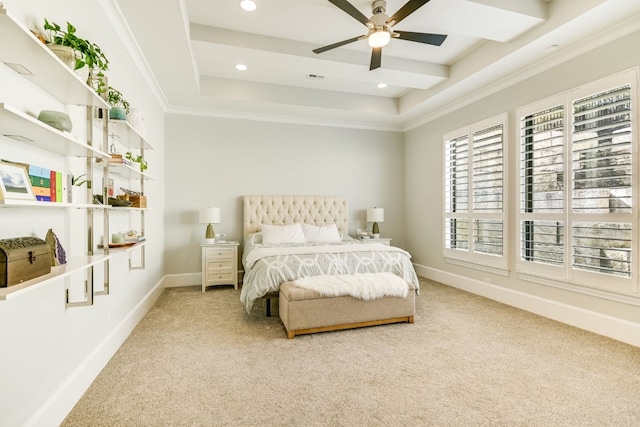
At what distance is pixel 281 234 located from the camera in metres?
4.71

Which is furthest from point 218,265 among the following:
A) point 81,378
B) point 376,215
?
point 376,215

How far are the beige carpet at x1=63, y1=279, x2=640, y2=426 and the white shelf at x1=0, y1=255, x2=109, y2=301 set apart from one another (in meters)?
0.92

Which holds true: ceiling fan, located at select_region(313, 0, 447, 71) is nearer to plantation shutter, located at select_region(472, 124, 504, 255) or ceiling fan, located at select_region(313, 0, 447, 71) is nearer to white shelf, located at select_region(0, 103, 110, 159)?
plantation shutter, located at select_region(472, 124, 504, 255)

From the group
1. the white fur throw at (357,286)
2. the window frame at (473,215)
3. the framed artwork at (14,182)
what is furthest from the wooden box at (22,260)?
the window frame at (473,215)

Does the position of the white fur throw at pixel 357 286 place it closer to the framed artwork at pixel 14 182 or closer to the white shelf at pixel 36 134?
the white shelf at pixel 36 134

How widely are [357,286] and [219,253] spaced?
252cm

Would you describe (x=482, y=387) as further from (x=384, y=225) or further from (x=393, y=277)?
(x=384, y=225)

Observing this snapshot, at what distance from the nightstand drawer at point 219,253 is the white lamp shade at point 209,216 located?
0.43m

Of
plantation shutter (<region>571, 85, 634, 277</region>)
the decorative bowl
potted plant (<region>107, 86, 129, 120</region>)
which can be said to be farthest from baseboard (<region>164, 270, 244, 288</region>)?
plantation shutter (<region>571, 85, 634, 277</region>)

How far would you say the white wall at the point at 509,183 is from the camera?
2.92 meters

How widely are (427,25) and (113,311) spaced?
13.4 ft

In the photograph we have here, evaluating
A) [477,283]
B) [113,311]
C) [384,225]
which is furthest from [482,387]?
[384,225]

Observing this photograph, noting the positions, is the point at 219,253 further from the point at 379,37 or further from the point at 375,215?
the point at 379,37

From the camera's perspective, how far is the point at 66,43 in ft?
5.38
